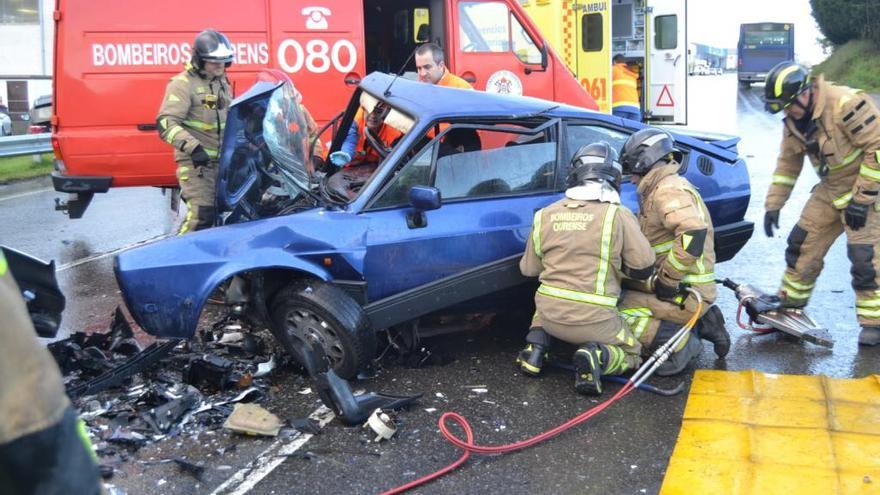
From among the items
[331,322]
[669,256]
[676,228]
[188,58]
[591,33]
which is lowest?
[331,322]

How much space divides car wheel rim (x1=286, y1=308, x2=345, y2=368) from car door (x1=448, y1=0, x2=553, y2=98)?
4250 mm

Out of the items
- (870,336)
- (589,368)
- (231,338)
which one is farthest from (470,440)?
(870,336)

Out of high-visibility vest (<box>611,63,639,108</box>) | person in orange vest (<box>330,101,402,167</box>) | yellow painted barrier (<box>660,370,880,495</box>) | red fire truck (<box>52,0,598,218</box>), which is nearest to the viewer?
yellow painted barrier (<box>660,370,880,495</box>)

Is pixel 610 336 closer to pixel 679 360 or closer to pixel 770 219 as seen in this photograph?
pixel 679 360

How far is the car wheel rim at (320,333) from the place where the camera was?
4.51 meters

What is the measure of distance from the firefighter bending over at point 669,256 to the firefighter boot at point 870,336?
34.3 inches

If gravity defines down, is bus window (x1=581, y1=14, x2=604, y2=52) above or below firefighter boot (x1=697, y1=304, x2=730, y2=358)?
above

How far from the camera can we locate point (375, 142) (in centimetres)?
547

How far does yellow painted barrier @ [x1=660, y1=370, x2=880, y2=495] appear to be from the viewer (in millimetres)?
3482

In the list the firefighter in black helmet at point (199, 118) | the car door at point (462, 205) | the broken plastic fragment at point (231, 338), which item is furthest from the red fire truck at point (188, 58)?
the car door at point (462, 205)

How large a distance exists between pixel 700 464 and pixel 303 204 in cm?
254

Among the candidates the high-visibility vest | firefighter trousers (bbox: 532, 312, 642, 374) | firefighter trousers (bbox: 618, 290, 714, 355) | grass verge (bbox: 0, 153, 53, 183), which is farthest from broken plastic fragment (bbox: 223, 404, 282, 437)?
grass verge (bbox: 0, 153, 53, 183)

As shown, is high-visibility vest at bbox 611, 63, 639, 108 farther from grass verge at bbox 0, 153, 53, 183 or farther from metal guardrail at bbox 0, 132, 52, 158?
grass verge at bbox 0, 153, 53, 183

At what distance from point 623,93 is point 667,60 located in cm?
125
